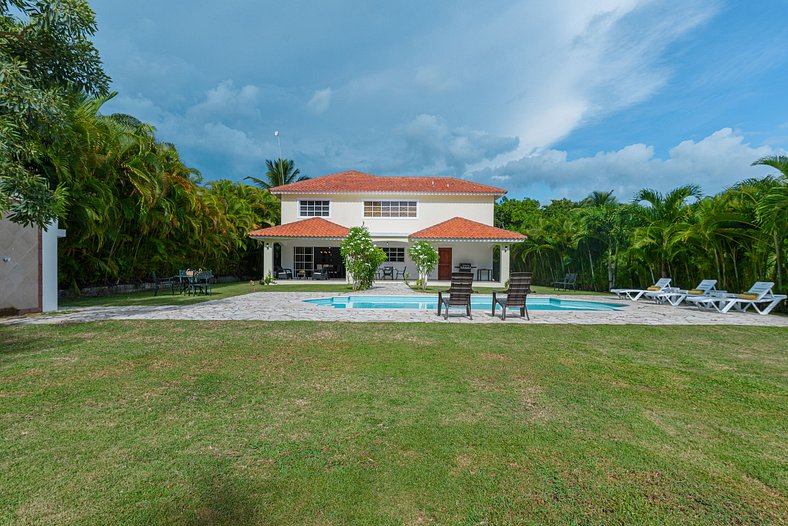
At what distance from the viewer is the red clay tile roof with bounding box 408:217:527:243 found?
24.2m

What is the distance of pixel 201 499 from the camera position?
7.95ft

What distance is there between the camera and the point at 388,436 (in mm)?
3301

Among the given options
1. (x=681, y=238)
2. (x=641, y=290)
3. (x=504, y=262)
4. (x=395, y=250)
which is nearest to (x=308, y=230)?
(x=395, y=250)

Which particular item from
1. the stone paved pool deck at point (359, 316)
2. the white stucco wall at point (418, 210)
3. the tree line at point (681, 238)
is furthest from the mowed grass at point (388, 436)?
the white stucco wall at point (418, 210)

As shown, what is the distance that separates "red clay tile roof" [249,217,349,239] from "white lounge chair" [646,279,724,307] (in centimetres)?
1666

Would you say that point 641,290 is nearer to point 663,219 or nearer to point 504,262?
point 663,219

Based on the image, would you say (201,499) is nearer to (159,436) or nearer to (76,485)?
(76,485)

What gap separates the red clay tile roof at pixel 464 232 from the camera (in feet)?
79.3

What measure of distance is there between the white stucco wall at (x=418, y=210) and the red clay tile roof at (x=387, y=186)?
449 mm

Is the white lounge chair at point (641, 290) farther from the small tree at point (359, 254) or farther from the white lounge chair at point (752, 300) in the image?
the small tree at point (359, 254)

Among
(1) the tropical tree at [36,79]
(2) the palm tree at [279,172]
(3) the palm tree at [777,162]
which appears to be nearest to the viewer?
(1) the tropical tree at [36,79]

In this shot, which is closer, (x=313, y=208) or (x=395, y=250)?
(x=395, y=250)

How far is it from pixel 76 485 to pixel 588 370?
5520mm

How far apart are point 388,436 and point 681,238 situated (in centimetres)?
1493
